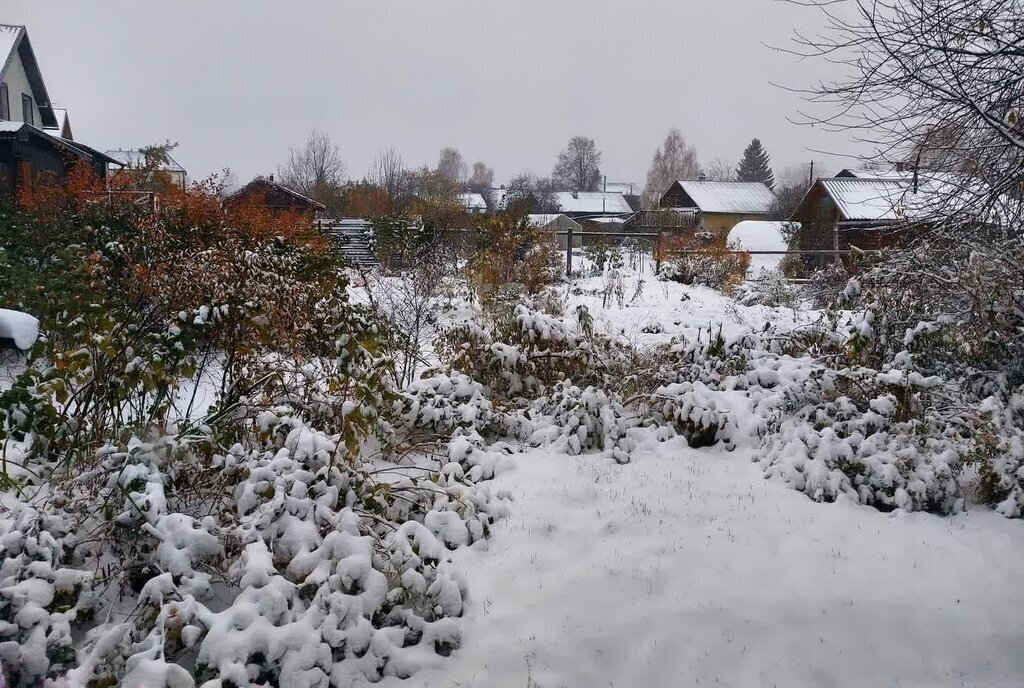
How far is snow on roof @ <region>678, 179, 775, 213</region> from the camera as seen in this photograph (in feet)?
125

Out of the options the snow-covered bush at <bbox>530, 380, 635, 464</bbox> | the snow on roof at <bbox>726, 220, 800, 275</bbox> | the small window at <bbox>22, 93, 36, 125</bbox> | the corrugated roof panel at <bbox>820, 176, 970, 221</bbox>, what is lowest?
the snow-covered bush at <bbox>530, 380, 635, 464</bbox>

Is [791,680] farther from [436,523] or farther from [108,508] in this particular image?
[108,508]

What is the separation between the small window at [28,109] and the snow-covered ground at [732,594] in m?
26.4

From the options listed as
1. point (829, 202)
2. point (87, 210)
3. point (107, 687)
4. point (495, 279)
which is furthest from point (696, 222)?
point (107, 687)

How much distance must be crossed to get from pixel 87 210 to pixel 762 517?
33.0 feet

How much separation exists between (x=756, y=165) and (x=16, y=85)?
63.4 m

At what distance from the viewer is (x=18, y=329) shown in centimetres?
361

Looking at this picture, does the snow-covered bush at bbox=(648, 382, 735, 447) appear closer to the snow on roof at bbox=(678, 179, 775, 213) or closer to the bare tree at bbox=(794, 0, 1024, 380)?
the bare tree at bbox=(794, 0, 1024, 380)

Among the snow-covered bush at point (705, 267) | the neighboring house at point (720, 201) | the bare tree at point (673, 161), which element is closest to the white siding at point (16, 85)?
the snow-covered bush at point (705, 267)

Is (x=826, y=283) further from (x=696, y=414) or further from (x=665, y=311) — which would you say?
(x=696, y=414)

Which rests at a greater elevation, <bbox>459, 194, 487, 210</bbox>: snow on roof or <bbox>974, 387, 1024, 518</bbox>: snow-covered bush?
<bbox>459, 194, 487, 210</bbox>: snow on roof

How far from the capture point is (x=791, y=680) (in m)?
2.68

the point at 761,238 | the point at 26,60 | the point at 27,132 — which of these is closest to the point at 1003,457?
the point at 761,238

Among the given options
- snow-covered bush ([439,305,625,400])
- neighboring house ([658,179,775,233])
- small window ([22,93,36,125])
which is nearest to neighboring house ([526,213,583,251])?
neighboring house ([658,179,775,233])
